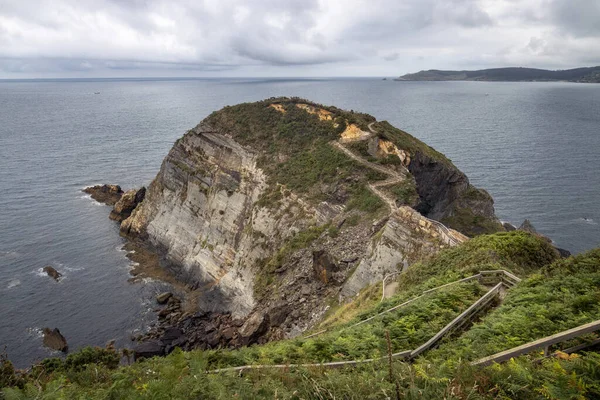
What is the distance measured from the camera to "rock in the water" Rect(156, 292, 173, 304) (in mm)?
45969

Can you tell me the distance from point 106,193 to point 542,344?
3065 inches

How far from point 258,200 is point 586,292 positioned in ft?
127

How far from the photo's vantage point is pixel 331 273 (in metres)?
33.3

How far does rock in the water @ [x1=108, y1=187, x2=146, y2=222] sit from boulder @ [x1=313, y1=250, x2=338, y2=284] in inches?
1715

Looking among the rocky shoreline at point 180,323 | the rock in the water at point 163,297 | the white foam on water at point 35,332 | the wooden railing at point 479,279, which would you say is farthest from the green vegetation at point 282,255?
the wooden railing at point 479,279

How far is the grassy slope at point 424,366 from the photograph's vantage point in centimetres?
813

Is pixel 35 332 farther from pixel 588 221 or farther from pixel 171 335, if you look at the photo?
pixel 588 221

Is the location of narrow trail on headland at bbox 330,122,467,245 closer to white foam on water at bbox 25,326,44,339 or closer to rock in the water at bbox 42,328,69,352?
rock in the water at bbox 42,328,69,352

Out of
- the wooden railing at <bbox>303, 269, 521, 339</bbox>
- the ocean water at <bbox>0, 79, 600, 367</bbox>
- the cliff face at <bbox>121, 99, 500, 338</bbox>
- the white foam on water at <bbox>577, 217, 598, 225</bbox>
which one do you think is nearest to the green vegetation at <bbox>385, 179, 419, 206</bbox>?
the cliff face at <bbox>121, 99, 500, 338</bbox>

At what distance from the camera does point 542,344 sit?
9633mm

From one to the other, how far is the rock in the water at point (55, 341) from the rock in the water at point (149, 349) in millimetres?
7035

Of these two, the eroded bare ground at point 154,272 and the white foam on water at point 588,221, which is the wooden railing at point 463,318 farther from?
the white foam on water at point 588,221

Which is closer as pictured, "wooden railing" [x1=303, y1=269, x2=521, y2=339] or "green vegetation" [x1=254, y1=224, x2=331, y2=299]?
"wooden railing" [x1=303, y1=269, x2=521, y2=339]

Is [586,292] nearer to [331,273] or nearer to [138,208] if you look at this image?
[331,273]
